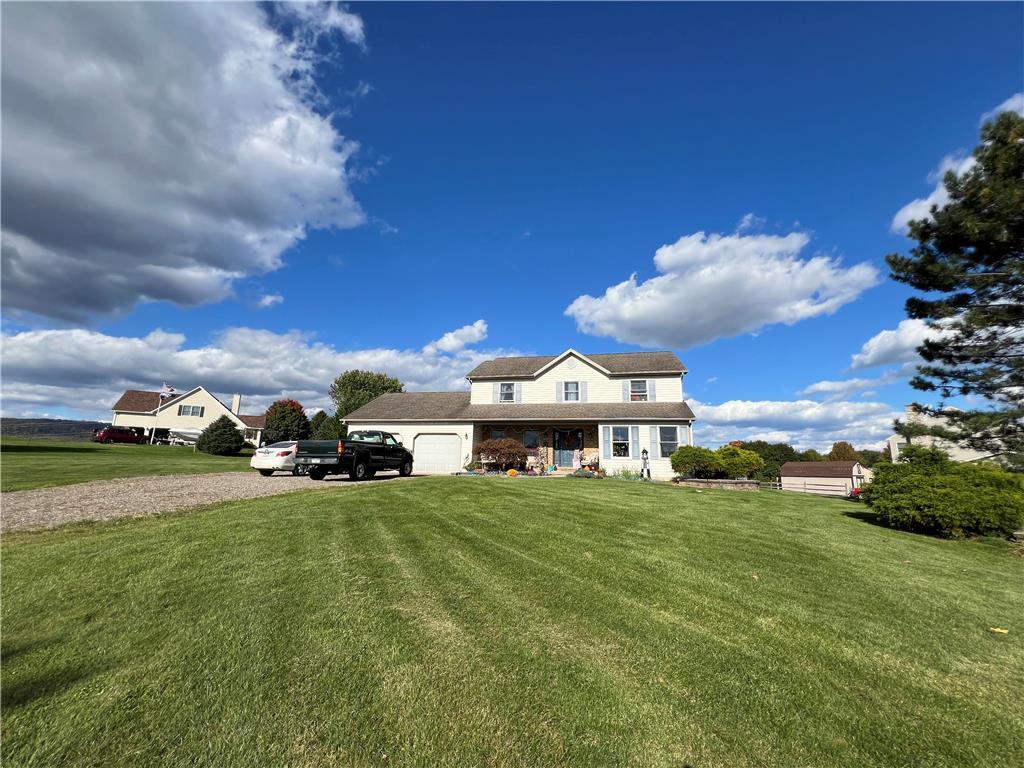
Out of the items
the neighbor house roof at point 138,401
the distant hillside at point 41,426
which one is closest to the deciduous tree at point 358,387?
the neighbor house roof at point 138,401

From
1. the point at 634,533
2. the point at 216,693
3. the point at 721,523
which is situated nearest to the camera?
the point at 216,693

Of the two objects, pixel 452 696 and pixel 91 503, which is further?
pixel 91 503

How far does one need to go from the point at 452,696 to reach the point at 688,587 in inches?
125

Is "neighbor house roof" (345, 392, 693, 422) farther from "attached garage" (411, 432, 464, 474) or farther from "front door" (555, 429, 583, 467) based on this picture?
"front door" (555, 429, 583, 467)

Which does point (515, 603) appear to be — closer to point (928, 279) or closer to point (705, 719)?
point (705, 719)

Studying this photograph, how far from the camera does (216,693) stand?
266 cm

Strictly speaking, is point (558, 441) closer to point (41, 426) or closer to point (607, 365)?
point (607, 365)

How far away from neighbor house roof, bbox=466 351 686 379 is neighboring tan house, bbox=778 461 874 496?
15451mm

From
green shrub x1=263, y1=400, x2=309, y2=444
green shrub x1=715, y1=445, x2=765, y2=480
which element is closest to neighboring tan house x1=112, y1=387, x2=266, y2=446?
green shrub x1=263, y1=400, x2=309, y2=444

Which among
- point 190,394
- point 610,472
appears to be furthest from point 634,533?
point 190,394

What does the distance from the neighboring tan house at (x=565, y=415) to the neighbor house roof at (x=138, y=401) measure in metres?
43.5

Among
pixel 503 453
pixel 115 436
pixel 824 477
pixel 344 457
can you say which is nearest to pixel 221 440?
pixel 115 436

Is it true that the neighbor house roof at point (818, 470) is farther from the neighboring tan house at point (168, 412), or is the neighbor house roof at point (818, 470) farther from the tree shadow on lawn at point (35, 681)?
the neighboring tan house at point (168, 412)

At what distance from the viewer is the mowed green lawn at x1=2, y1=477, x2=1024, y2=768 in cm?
236
